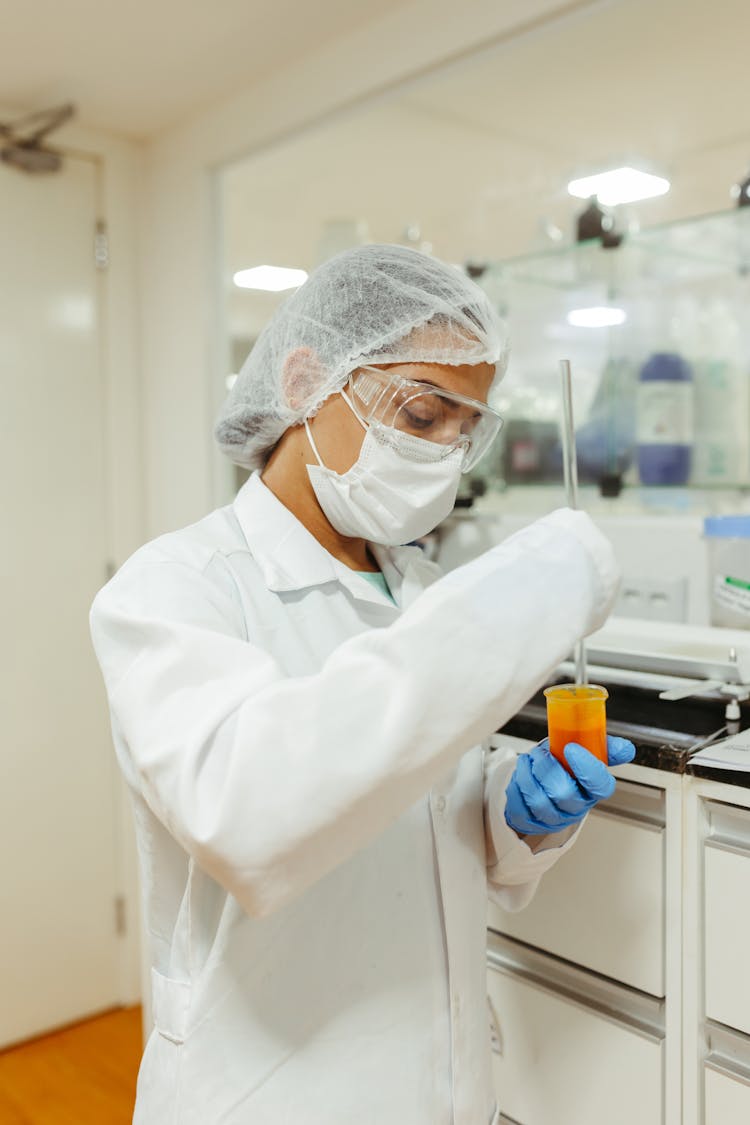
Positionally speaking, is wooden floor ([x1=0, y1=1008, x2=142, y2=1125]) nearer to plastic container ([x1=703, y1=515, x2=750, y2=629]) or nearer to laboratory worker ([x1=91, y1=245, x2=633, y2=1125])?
laboratory worker ([x1=91, y1=245, x2=633, y2=1125])

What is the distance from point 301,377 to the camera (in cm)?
105

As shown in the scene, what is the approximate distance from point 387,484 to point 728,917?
1.99 feet

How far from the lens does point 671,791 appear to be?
1110mm

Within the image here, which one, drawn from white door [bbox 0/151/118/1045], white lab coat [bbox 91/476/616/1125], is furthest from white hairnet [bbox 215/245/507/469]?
white door [bbox 0/151/118/1045]

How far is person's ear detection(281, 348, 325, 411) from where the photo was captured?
3.44ft

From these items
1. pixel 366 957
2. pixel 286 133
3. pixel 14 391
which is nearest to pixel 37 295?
pixel 14 391

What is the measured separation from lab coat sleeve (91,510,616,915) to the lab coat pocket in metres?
0.25

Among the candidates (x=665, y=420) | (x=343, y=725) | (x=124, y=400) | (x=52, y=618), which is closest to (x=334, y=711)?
(x=343, y=725)

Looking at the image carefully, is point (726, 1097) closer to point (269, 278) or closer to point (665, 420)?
point (665, 420)

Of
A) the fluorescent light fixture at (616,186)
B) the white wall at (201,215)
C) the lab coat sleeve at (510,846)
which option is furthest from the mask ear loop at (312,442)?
the fluorescent light fixture at (616,186)

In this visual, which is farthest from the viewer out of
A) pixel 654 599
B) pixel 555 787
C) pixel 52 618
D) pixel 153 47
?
pixel 52 618

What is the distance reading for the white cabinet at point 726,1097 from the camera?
107cm

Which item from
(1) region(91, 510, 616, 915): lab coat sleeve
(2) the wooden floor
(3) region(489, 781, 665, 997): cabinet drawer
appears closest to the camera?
(1) region(91, 510, 616, 915): lab coat sleeve

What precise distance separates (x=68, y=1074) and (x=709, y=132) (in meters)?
2.92
